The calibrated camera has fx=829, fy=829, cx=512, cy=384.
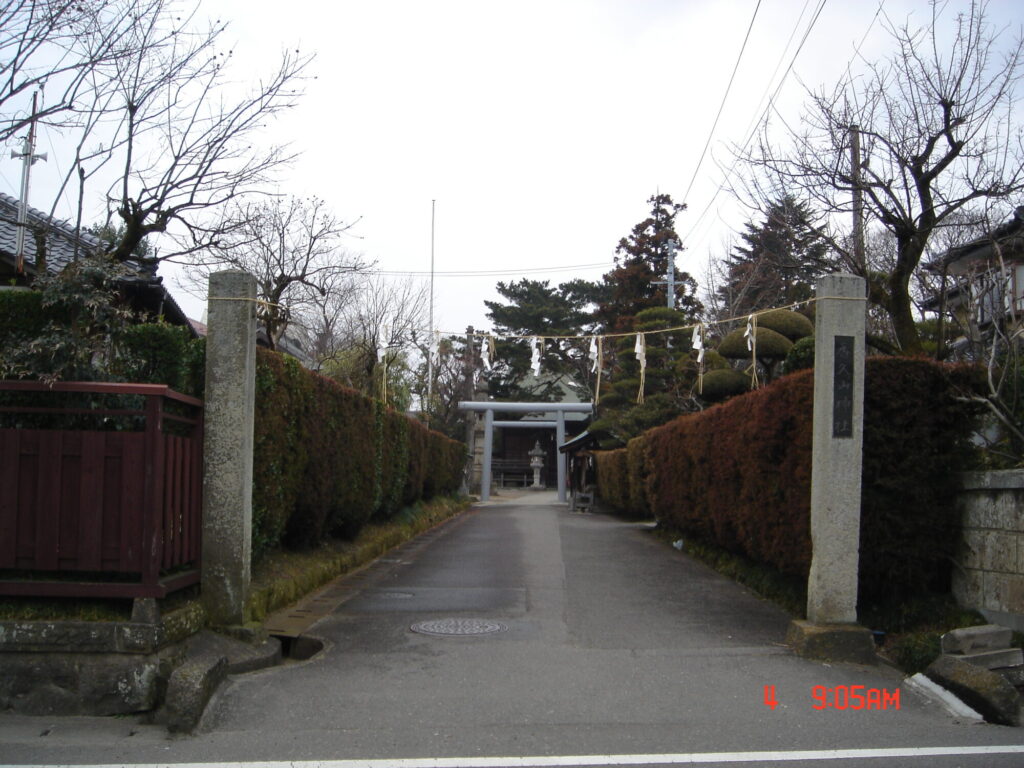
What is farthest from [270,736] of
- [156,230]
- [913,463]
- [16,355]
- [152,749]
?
[156,230]

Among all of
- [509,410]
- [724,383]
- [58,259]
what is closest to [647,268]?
[509,410]

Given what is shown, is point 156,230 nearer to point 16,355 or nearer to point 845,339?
Answer: point 16,355

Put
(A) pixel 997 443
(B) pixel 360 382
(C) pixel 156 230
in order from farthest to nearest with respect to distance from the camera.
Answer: (B) pixel 360 382
(C) pixel 156 230
(A) pixel 997 443

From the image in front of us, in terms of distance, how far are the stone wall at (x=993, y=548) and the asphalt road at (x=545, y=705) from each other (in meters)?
1.18

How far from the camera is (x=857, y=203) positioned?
451 inches

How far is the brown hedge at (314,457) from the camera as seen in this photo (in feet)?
26.5

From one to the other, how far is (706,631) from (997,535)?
2.68m

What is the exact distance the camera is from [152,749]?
16.3 ft

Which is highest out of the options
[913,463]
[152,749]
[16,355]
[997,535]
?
[16,355]

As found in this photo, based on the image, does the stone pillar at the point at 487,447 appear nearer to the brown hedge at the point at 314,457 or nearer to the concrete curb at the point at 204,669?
the brown hedge at the point at 314,457

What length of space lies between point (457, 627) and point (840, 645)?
3443 mm

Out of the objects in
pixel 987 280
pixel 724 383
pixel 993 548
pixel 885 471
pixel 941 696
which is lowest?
pixel 941 696
